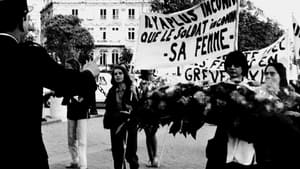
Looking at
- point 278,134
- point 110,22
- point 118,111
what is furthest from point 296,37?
point 110,22

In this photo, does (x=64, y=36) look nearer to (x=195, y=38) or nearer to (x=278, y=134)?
(x=195, y=38)

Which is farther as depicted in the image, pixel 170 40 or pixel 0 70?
pixel 170 40

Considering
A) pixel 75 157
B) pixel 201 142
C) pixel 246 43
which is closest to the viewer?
pixel 75 157

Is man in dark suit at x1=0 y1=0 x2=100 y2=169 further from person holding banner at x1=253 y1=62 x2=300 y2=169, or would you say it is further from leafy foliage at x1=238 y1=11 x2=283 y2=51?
leafy foliage at x1=238 y1=11 x2=283 y2=51

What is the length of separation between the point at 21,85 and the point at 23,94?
0.19 feet

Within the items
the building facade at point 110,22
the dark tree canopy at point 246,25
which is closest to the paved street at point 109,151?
the dark tree canopy at point 246,25

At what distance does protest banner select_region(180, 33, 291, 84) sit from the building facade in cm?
8797

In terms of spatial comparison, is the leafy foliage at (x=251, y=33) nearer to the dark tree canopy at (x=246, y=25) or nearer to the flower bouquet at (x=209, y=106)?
the dark tree canopy at (x=246, y=25)

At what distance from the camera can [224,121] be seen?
15.7 ft

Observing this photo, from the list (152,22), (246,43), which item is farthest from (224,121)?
(246,43)

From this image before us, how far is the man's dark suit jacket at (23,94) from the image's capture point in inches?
140

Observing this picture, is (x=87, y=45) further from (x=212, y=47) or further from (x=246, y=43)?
(x=212, y=47)

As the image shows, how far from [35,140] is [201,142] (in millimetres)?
11456

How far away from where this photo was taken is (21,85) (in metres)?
3.54
